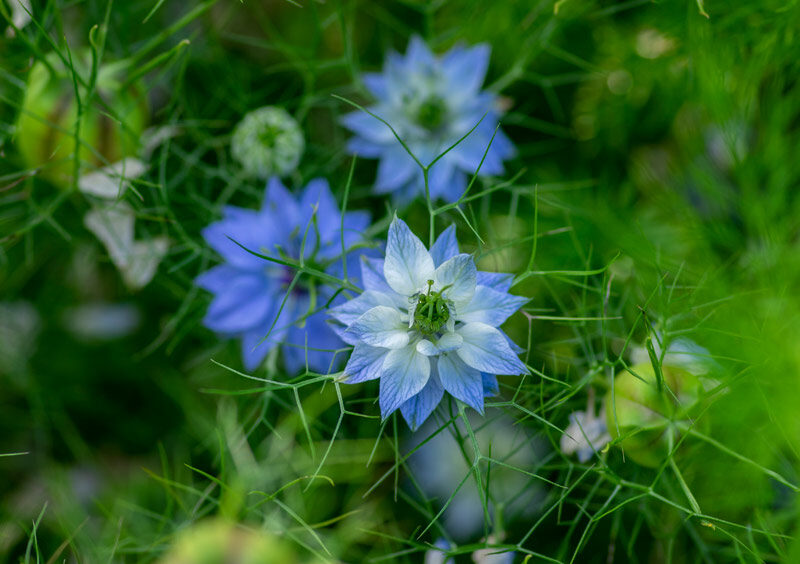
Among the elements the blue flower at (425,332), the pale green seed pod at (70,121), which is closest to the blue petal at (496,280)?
the blue flower at (425,332)

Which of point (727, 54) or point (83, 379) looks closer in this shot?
point (727, 54)

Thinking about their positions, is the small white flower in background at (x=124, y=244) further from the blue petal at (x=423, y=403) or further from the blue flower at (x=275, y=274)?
the blue petal at (x=423, y=403)

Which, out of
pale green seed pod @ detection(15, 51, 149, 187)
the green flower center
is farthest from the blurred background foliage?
the green flower center

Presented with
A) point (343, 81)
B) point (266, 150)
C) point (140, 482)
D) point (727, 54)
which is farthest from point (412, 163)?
point (140, 482)

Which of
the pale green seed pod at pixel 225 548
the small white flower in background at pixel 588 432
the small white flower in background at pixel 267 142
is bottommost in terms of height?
the pale green seed pod at pixel 225 548

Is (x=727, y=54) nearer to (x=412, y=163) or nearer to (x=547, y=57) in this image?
(x=547, y=57)

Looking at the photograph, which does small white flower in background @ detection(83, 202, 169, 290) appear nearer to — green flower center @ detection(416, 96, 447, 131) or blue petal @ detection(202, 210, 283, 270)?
blue petal @ detection(202, 210, 283, 270)

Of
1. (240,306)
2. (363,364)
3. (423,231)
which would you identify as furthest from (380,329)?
(423,231)

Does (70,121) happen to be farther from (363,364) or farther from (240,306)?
(363,364)
